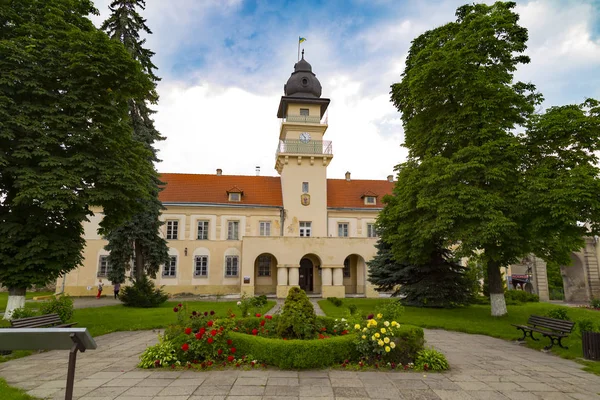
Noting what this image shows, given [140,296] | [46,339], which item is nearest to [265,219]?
[140,296]

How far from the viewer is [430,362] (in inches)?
300

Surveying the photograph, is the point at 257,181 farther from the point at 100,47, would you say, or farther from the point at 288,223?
→ the point at 100,47

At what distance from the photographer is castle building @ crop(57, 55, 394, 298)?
103 feet

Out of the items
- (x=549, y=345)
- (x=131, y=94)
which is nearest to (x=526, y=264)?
(x=549, y=345)

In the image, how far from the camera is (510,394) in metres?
6.21

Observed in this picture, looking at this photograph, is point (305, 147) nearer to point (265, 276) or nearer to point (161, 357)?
point (265, 276)

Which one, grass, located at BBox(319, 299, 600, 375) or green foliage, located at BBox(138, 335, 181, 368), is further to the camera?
grass, located at BBox(319, 299, 600, 375)

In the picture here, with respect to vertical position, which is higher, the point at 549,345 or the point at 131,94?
the point at 131,94

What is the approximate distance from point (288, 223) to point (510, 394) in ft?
88.2

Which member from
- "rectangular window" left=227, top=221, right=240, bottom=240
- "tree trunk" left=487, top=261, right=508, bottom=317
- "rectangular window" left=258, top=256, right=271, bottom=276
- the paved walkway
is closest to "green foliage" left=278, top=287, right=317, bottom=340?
the paved walkway

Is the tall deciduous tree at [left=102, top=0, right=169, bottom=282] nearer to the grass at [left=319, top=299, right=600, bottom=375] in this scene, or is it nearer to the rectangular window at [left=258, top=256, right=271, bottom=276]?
the rectangular window at [left=258, top=256, right=271, bottom=276]

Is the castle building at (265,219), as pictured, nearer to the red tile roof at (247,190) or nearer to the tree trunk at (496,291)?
the red tile roof at (247,190)

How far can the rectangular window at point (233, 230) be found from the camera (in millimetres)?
32906

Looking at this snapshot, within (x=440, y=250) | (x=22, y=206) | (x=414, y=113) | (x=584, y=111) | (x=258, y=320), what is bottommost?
Result: (x=258, y=320)
